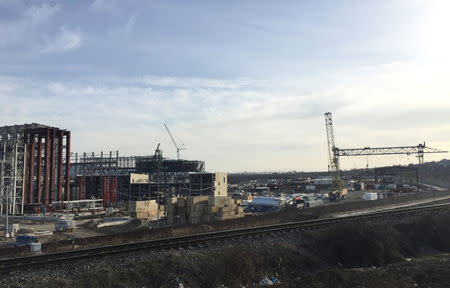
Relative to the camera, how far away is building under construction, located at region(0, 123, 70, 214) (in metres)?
63.3

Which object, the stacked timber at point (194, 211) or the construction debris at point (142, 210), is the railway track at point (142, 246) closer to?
the stacked timber at point (194, 211)

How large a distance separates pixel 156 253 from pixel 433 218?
1253 inches

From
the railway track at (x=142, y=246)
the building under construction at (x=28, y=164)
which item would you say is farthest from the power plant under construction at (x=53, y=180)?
the railway track at (x=142, y=246)

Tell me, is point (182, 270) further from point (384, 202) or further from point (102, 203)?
point (102, 203)

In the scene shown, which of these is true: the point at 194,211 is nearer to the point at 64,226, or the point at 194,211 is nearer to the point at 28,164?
the point at 64,226

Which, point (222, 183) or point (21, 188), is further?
point (222, 183)

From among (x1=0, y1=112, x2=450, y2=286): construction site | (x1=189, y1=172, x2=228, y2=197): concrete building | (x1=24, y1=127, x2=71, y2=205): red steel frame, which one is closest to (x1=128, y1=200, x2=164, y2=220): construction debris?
(x1=0, y1=112, x2=450, y2=286): construction site

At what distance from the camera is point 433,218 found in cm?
4059

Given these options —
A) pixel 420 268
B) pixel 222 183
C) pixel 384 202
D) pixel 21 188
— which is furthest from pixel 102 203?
pixel 420 268

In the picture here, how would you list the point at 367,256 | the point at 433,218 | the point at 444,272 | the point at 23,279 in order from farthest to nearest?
the point at 433,218 < the point at 367,256 < the point at 444,272 < the point at 23,279

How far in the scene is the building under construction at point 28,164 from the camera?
63.3 m

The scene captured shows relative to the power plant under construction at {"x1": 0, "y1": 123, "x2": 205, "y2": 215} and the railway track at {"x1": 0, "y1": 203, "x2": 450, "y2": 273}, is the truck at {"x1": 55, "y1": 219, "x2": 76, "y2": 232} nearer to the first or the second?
the power plant under construction at {"x1": 0, "y1": 123, "x2": 205, "y2": 215}

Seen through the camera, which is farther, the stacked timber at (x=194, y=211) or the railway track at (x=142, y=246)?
the stacked timber at (x=194, y=211)

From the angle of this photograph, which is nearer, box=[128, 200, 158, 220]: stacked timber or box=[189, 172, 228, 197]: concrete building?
box=[128, 200, 158, 220]: stacked timber
